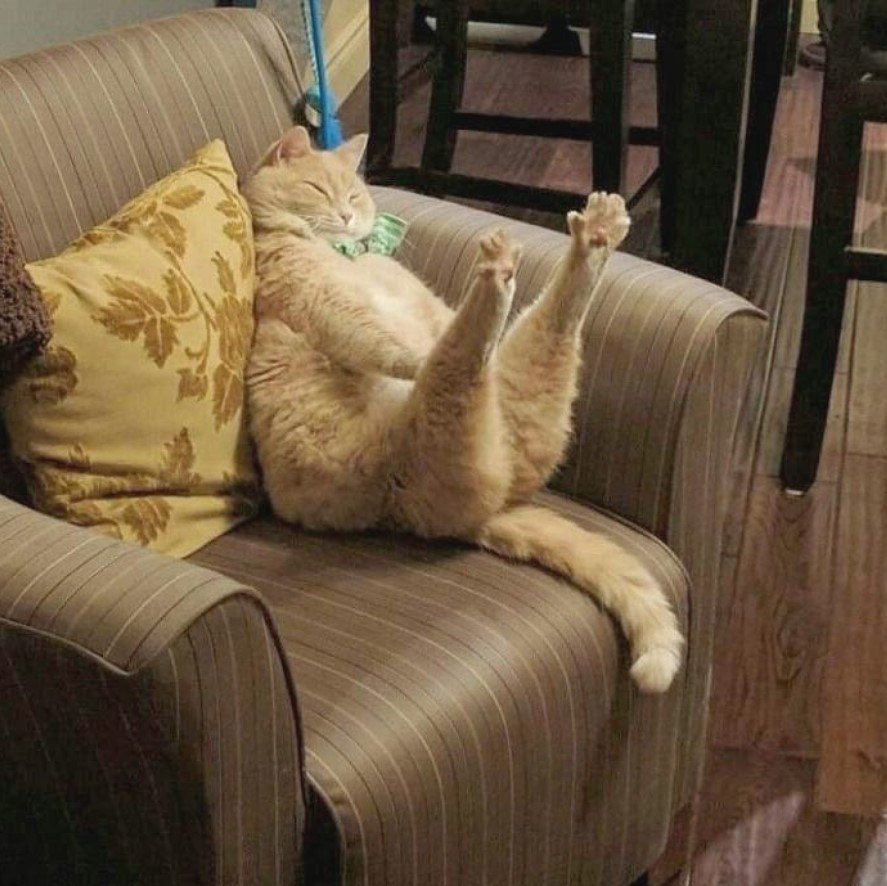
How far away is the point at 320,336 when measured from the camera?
1.50 meters

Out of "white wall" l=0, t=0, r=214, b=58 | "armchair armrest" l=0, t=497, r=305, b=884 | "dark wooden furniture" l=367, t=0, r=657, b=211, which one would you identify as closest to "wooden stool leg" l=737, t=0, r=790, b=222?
"dark wooden furniture" l=367, t=0, r=657, b=211

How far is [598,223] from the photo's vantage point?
145cm

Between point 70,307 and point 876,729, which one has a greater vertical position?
point 70,307

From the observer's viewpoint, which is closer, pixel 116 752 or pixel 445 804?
pixel 116 752

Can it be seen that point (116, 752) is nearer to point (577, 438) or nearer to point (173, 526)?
point (173, 526)

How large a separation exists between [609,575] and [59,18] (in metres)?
1.35

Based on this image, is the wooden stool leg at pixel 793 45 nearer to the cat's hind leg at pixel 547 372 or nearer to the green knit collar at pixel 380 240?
the green knit collar at pixel 380 240

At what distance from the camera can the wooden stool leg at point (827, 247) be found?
6.82 ft

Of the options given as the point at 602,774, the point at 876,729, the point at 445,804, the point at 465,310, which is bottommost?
the point at 876,729

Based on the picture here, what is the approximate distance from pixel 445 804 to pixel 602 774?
0.85 ft

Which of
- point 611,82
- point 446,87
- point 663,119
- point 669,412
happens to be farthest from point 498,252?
point 446,87

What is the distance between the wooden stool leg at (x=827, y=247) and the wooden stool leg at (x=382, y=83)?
3.28 ft

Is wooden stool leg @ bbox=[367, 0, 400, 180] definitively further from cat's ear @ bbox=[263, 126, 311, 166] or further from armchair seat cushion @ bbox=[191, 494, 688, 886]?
armchair seat cushion @ bbox=[191, 494, 688, 886]

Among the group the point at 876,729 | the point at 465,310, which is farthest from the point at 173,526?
the point at 876,729
